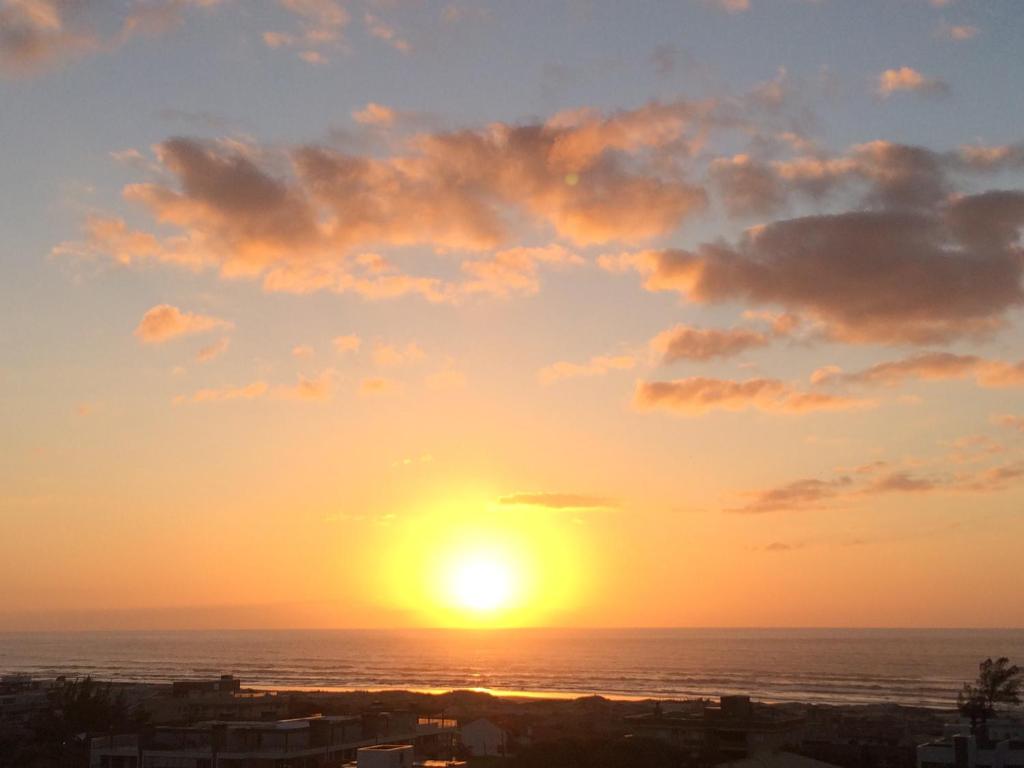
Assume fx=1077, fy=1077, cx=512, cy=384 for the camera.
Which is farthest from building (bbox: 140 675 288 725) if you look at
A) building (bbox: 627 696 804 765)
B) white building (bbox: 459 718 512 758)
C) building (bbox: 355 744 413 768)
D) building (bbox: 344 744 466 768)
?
building (bbox: 355 744 413 768)

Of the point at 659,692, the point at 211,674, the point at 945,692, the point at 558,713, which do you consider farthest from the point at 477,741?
the point at 211,674

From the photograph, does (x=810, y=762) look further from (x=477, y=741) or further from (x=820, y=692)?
(x=820, y=692)

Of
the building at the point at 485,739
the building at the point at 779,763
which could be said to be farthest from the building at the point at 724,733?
the building at the point at 779,763

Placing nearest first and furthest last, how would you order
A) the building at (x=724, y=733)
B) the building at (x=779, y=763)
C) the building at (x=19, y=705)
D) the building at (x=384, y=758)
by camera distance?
the building at (x=384, y=758)
the building at (x=779, y=763)
the building at (x=724, y=733)
the building at (x=19, y=705)

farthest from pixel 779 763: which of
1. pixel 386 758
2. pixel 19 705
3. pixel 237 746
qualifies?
pixel 19 705

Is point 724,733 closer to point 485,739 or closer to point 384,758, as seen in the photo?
point 485,739

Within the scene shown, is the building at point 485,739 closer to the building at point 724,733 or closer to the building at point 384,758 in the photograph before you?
the building at point 724,733
